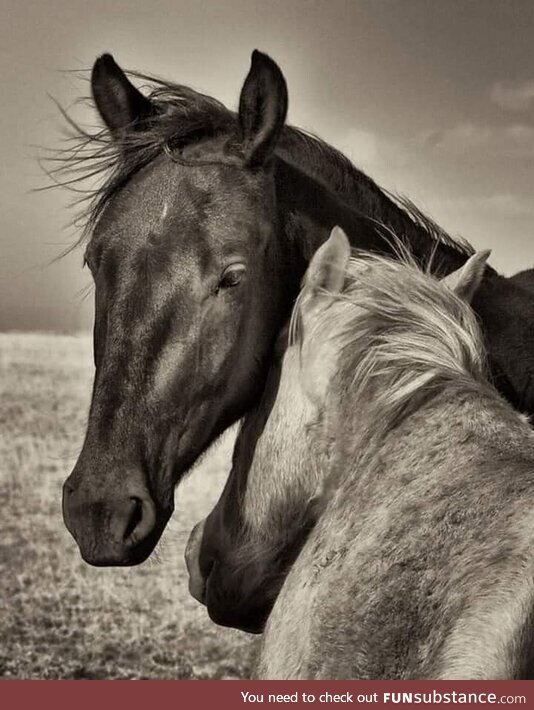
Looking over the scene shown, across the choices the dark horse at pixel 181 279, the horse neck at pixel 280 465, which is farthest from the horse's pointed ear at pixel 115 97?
the horse neck at pixel 280 465

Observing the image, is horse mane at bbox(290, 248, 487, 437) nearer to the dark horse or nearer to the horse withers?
the horse withers

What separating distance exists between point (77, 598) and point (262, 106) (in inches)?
170

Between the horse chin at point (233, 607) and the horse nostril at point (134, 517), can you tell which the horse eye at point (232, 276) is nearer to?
the horse nostril at point (134, 517)

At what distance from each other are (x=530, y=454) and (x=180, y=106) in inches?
61.4

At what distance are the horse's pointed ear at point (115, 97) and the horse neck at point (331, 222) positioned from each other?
1.44 feet

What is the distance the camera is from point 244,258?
219 cm

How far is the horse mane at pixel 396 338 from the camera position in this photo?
1522 mm

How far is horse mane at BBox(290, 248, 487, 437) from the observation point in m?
1.52

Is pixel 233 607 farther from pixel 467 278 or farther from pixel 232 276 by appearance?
pixel 467 278

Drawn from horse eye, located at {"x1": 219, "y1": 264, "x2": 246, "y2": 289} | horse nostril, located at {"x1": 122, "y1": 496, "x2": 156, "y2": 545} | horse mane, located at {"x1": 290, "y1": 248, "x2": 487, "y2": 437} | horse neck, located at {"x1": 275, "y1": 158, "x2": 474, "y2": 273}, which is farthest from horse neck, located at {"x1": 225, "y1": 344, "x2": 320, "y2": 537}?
horse neck, located at {"x1": 275, "y1": 158, "x2": 474, "y2": 273}

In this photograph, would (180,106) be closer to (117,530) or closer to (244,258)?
(244,258)

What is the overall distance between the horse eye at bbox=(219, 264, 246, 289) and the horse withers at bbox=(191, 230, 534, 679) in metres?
0.38

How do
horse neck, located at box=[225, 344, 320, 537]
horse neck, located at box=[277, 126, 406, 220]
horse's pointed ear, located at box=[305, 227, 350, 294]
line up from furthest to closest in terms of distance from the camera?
horse neck, located at box=[277, 126, 406, 220] → horse's pointed ear, located at box=[305, 227, 350, 294] → horse neck, located at box=[225, 344, 320, 537]

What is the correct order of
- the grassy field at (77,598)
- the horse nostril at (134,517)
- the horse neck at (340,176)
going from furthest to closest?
1. the grassy field at (77,598)
2. the horse neck at (340,176)
3. the horse nostril at (134,517)
